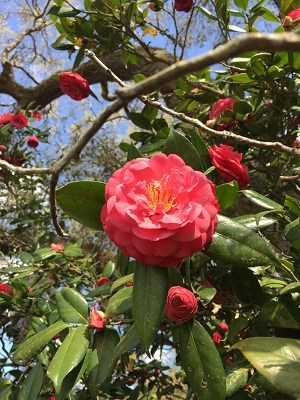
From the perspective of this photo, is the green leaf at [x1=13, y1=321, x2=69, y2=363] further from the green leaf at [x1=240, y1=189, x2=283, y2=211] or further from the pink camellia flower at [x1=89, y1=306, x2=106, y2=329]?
the green leaf at [x1=240, y1=189, x2=283, y2=211]

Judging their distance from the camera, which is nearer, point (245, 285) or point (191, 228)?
point (191, 228)

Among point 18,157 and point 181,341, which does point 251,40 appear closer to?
point 181,341

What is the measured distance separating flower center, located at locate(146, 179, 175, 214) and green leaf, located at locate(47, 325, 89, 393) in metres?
0.45

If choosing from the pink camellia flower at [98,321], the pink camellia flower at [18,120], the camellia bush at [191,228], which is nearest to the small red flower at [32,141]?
the pink camellia flower at [18,120]

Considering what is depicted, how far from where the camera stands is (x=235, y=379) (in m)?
1.08

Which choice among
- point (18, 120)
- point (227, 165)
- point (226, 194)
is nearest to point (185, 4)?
point (227, 165)

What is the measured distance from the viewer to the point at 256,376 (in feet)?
3.30

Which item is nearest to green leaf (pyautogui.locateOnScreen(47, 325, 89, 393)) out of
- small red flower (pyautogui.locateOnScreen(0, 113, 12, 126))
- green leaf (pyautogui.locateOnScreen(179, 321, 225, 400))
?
green leaf (pyautogui.locateOnScreen(179, 321, 225, 400))

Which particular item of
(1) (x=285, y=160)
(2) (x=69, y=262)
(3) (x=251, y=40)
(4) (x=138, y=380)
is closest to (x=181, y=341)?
(3) (x=251, y=40)

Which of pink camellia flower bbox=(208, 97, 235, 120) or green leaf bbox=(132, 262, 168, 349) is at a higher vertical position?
pink camellia flower bbox=(208, 97, 235, 120)

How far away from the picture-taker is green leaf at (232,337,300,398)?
0.82 meters

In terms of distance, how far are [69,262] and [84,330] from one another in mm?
1273

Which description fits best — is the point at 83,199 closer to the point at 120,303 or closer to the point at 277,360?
the point at 120,303

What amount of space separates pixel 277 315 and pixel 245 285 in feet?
0.32
